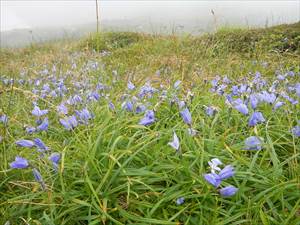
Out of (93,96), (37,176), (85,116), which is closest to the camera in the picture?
(37,176)

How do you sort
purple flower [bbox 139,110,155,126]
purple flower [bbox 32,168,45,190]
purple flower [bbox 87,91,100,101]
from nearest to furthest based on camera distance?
purple flower [bbox 32,168,45,190]
purple flower [bbox 139,110,155,126]
purple flower [bbox 87,91,100,101]

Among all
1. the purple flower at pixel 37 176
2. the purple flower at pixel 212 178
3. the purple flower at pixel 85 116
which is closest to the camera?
the purple flower at pixel 212 178

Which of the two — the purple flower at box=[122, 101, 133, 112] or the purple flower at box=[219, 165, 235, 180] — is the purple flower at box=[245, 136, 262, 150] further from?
the purple flower at box=[122, 101, 133, 112]

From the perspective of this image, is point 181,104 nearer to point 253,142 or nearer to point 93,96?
point 253,142

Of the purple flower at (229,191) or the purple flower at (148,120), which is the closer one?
the purple flower at (229,191)

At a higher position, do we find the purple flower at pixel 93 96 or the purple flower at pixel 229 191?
the purple flower at pixel 229 191

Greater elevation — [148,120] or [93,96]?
[148,120]

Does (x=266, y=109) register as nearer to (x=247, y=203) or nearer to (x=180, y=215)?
(x=247, y=203)

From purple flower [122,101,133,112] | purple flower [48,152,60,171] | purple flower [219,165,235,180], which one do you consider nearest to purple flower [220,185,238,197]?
purple flower [219,165,235,180]

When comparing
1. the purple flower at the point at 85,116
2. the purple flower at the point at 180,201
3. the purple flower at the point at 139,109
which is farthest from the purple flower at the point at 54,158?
the purple flower at the point at 139,109

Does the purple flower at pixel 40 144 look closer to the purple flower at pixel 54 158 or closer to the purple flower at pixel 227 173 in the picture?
the purple flower at pixel 54 158

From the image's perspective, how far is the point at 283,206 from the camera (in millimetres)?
1908

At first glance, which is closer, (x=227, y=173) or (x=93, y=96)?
(x=227, y=173)

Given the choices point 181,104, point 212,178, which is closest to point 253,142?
point 212,178
